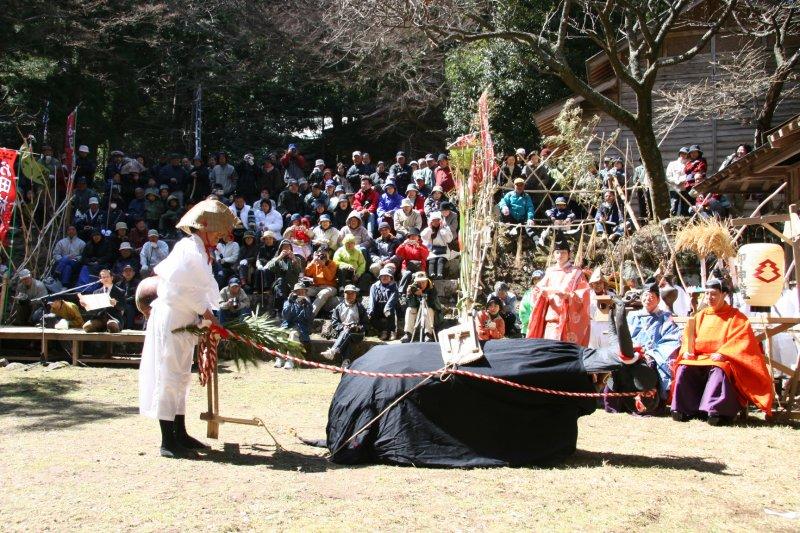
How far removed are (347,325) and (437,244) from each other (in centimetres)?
286

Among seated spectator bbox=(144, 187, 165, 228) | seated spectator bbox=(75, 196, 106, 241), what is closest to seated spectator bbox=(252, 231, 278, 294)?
seated spectator bbox=(144, 187, 165, 228)

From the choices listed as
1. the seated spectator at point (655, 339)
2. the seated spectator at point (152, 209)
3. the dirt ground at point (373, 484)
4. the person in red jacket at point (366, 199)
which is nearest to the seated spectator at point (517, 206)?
the person in red jacket at point (366, 199)

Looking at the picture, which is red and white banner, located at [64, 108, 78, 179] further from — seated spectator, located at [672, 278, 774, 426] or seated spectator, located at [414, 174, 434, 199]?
seated spectator, located at [672, 278, 774, 426]

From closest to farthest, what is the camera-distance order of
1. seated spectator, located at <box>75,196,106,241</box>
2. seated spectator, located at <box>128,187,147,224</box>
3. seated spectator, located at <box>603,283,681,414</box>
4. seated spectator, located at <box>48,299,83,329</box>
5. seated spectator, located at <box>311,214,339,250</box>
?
seated spectator, located at <box>603,283,681,414</box> → seated spectator, located at <box>48,299,83,329</box> → seated spectator, located at <box>311,214,339,250</box> → seated spectator, located at <box>75,196,106,241</box> → seated spectator, located at <box>128,187,147,224</box>

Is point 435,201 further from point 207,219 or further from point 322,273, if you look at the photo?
point 207,219

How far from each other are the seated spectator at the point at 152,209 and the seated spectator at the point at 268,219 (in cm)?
243

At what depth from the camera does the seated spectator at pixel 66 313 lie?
1309 cm

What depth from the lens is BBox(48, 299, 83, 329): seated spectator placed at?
13094 mm

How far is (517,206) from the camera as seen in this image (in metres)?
15.4

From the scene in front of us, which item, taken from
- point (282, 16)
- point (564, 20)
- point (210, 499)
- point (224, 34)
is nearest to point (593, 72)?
point (564, 20)

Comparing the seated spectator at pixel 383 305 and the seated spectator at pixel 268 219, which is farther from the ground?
the seated spectator at pixel 268 219

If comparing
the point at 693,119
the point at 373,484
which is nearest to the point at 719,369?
the point at 373,484

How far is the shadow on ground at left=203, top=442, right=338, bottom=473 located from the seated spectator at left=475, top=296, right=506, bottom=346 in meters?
3.79

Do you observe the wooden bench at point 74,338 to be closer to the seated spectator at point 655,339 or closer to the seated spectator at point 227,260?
the seated spectator at point 227,260
